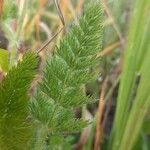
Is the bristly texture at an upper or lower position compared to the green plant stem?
upper

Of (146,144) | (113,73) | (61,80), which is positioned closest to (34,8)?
(113,73)

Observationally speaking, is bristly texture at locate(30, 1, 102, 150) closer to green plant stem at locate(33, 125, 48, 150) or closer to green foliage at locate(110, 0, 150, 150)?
green plant stem at locate(33, 125, 48, 150)

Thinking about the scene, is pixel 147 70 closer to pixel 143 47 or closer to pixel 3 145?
pixel 143 47

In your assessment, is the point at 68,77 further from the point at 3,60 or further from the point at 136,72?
the point at 136,72

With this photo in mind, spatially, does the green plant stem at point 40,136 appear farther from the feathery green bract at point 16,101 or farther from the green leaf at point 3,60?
the green leaf at point 3,60

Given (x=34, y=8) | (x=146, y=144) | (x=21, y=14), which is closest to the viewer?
(x=21, y=14)

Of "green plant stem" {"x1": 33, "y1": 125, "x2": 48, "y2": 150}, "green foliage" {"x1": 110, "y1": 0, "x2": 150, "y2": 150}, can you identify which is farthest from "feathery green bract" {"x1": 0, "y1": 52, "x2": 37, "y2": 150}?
"green foliage" {"x1": 110, "y1": 0, "x2": 150, "y2": 150}
